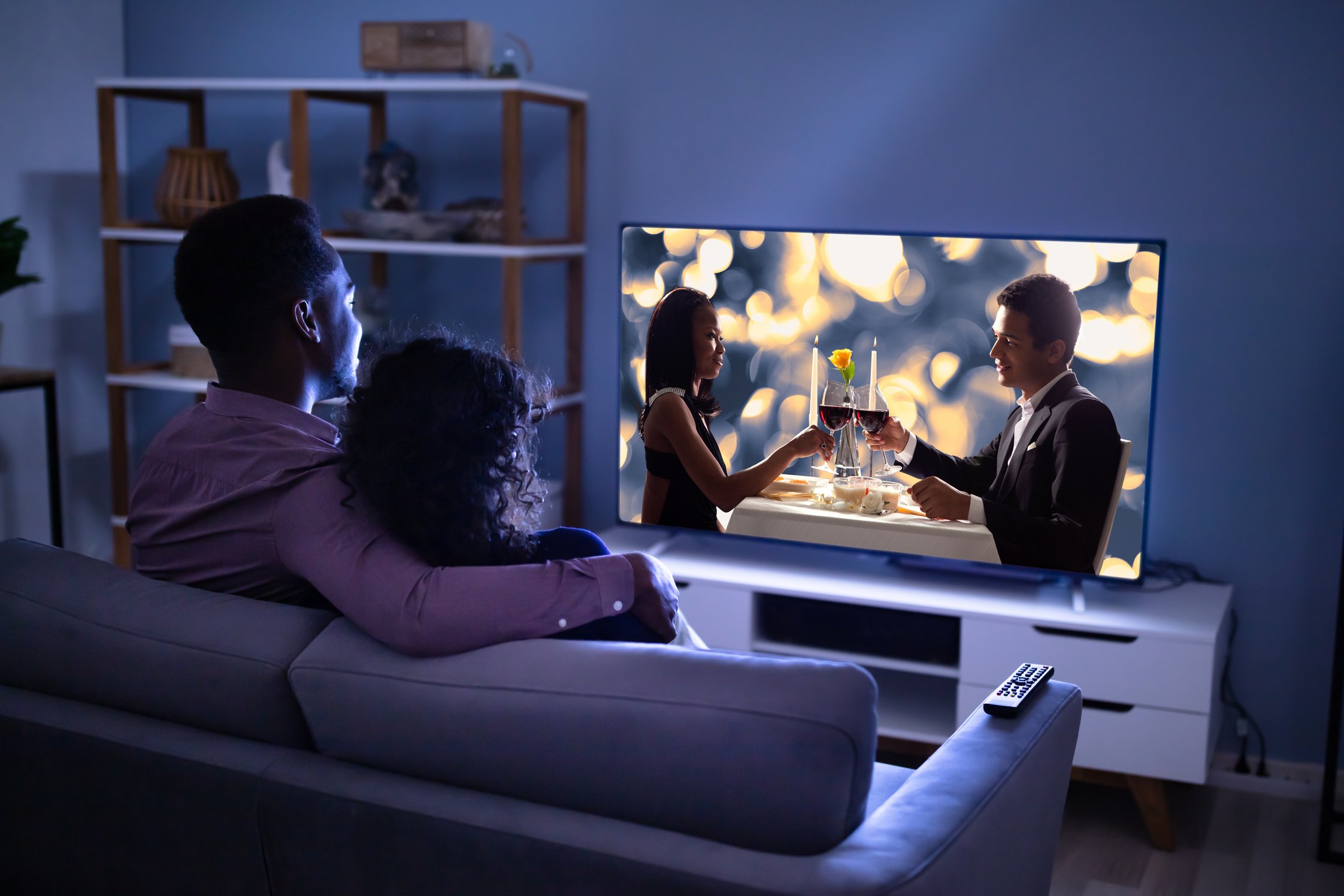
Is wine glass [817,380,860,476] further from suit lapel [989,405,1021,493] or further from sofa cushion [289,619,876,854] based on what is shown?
sofa cushion [289,619,876,854]

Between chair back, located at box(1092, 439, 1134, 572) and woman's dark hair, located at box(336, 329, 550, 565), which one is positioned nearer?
woman's dark hair, located at box(336, 329, 550, 565)

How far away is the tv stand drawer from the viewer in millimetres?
2436

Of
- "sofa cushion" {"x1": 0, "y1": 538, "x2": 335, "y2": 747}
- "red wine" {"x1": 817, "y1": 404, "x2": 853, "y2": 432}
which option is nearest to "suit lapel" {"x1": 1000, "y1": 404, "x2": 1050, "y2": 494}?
"red wine" {"x1": 817, "y1": 404, "x2": 853, "y2": 432}

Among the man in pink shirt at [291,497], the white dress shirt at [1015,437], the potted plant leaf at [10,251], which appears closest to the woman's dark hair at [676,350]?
the white dress shirt at [1015,437]

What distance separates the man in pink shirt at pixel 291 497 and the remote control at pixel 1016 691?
0.41m

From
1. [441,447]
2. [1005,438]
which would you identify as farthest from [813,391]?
[441,447]

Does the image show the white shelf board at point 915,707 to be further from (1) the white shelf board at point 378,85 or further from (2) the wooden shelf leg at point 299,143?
(2) the wooden shelf leg at point 299,143

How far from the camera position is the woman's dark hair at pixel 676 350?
283cm

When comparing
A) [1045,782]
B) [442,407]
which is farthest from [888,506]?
[442,407]

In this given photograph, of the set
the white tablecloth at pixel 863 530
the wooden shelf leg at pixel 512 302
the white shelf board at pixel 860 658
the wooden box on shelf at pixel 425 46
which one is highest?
the wooden box on shelf at pixel 425 46

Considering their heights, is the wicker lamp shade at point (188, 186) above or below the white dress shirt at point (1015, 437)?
above

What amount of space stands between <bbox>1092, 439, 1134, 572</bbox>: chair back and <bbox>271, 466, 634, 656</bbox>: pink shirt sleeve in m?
1.53

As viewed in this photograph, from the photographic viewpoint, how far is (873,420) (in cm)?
267

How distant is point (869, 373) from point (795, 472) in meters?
0.29
